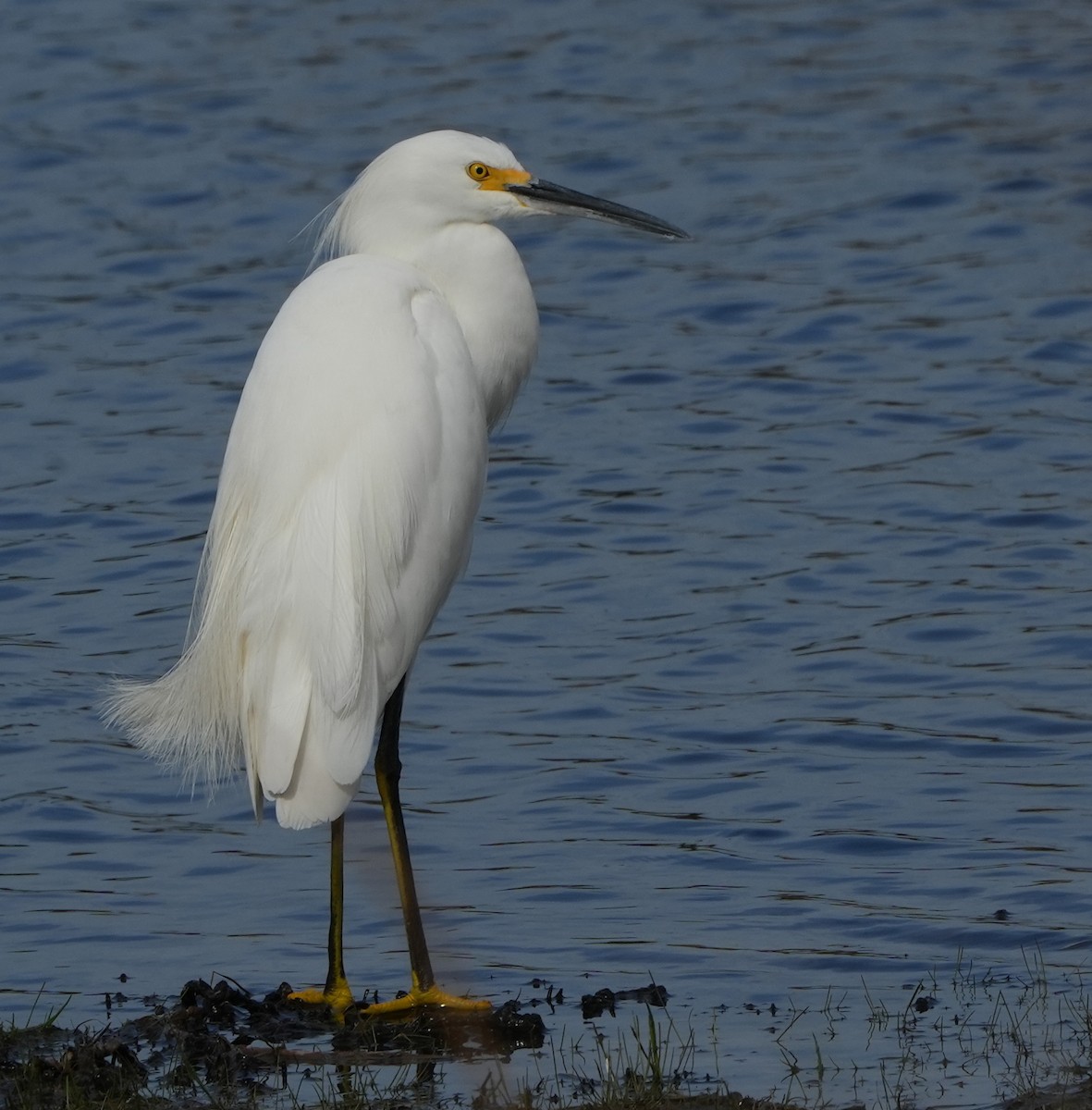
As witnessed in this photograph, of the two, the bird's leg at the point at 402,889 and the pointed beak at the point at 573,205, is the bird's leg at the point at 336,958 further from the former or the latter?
the pointed beak at the point at 573,205

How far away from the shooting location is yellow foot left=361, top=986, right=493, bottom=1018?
5.57 metres

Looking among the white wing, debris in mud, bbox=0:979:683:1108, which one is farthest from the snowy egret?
debris in mud, bbox=0:979:683:1108

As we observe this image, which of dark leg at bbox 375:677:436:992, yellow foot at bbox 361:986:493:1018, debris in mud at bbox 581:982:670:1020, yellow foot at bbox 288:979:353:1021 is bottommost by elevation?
debris in mud at bbox 581:982:670:1020

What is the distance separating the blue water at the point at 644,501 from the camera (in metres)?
6.43

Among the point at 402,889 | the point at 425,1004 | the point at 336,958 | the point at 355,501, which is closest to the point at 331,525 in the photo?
the point at 355,501

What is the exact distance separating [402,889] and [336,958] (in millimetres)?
284

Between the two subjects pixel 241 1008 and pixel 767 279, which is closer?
pixel 241 1008

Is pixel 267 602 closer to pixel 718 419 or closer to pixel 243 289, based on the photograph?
pixel 718 419

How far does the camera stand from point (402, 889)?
5.86 m

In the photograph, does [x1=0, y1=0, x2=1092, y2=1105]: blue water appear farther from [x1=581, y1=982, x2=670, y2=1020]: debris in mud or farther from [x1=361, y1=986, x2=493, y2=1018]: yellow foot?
[x1=361, y1=986, x2=493, y2=1018]: yellow foot

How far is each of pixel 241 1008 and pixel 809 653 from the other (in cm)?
323

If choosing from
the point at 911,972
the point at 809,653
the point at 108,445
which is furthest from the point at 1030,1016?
the point at 108,445

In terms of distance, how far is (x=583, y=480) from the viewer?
986 cm

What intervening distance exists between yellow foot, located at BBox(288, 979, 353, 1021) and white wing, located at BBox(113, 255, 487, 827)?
44 cm
